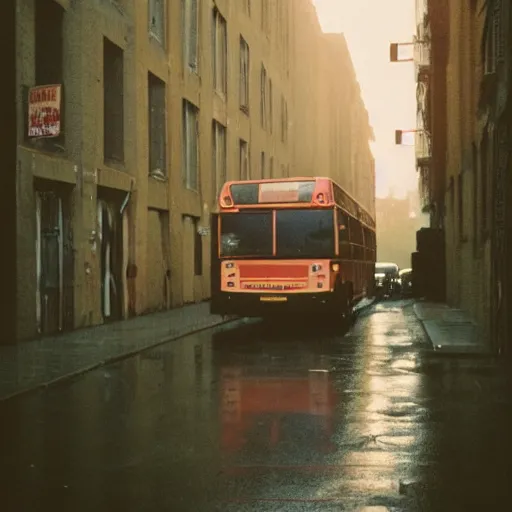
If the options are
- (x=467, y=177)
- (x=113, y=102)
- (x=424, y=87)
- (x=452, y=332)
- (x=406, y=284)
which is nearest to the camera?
(x=452, y=332)

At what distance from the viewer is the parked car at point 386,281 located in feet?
126

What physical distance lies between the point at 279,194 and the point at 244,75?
21.5 metres

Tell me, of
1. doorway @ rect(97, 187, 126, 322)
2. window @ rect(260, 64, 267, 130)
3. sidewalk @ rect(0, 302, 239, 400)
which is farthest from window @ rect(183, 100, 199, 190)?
window @ rect(260, 64, 267, 130)

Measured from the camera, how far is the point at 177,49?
2769 centimetres

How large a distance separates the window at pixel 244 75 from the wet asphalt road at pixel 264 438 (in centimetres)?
2653

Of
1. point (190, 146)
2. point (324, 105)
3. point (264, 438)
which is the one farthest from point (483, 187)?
point (324, 105)

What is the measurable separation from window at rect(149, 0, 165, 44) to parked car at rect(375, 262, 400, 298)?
617 inches

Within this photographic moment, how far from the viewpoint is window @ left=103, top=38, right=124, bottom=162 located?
22.5 metres

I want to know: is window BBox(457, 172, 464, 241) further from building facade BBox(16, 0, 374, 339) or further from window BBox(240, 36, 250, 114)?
window BBox(240, 36, 250, 114)

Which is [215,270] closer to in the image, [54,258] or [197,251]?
[54,258]

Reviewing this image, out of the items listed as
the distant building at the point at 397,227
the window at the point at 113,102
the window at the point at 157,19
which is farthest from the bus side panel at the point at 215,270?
the distant building at the point at 397,227

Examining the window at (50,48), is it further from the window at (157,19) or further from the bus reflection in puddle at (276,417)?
the bus reflection in puddle at (276,417)

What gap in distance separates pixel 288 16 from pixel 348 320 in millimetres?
34705

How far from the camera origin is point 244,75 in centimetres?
3928
